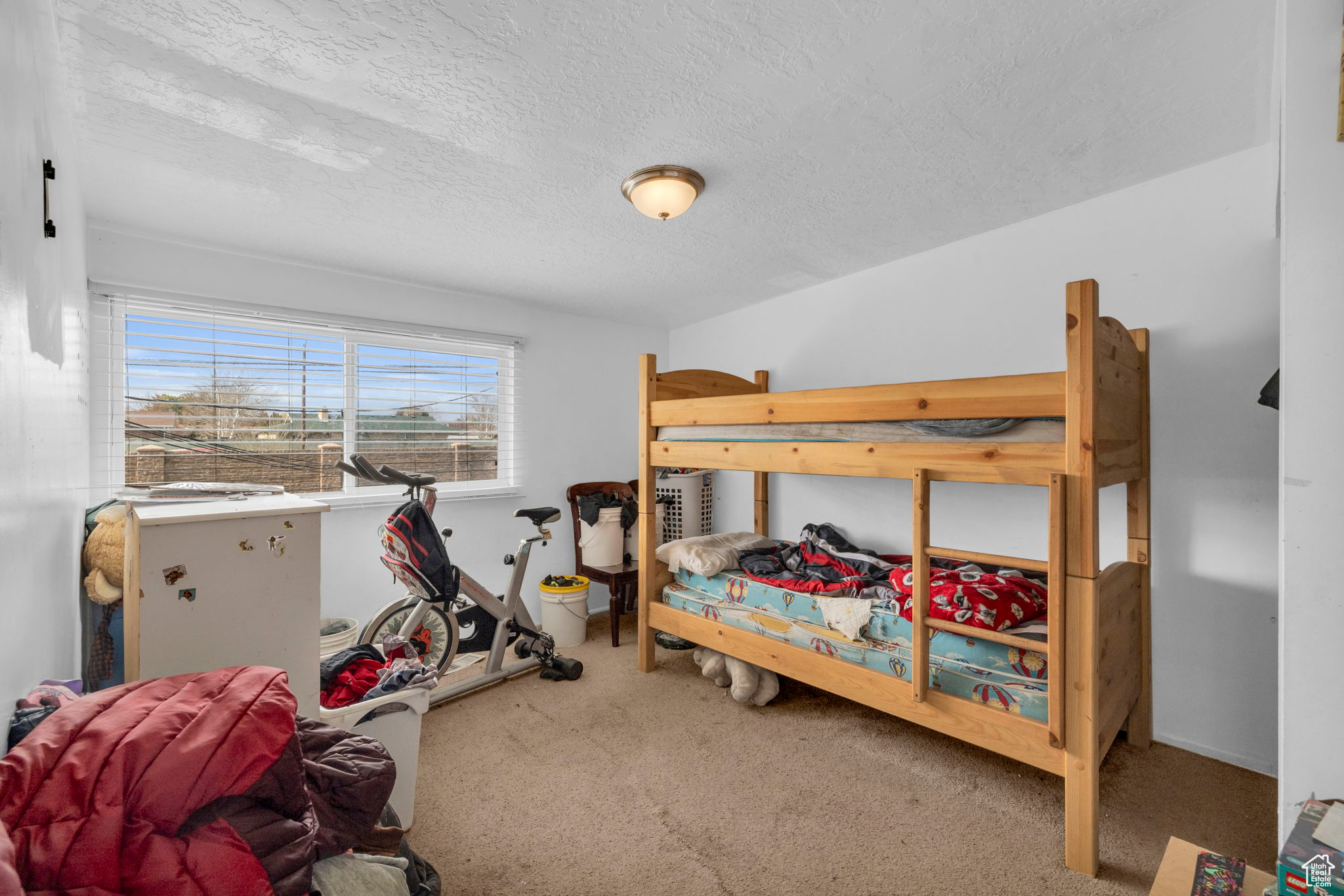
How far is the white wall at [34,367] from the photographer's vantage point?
872 millimetres

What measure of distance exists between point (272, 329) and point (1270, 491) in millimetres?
Result: 4294

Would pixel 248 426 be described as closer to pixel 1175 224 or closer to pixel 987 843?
pixel 987 843

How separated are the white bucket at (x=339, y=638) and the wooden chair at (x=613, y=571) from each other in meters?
1.34

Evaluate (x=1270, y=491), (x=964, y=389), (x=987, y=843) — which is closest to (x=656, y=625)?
(x=987, y=843)

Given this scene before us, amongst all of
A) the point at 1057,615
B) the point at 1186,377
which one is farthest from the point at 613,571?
the point at 1186,377

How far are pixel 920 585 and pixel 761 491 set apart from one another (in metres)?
1.79

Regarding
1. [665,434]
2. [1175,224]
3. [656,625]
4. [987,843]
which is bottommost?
[987,843]

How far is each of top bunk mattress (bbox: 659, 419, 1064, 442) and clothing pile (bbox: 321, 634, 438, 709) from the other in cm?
153

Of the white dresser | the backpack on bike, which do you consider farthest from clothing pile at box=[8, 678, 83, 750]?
the backpack on bike

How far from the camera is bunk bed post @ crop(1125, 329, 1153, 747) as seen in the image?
84.7 inches

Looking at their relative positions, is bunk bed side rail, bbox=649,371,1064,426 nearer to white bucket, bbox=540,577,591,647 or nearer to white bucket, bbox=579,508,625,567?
white bucket, bbox=579,508,625,567

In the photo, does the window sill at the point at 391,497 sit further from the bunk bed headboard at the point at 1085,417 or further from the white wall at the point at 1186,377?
the bunk bed headboard at the point at 1085,417

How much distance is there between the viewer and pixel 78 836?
73 centimetres

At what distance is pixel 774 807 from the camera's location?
1.88 meters
